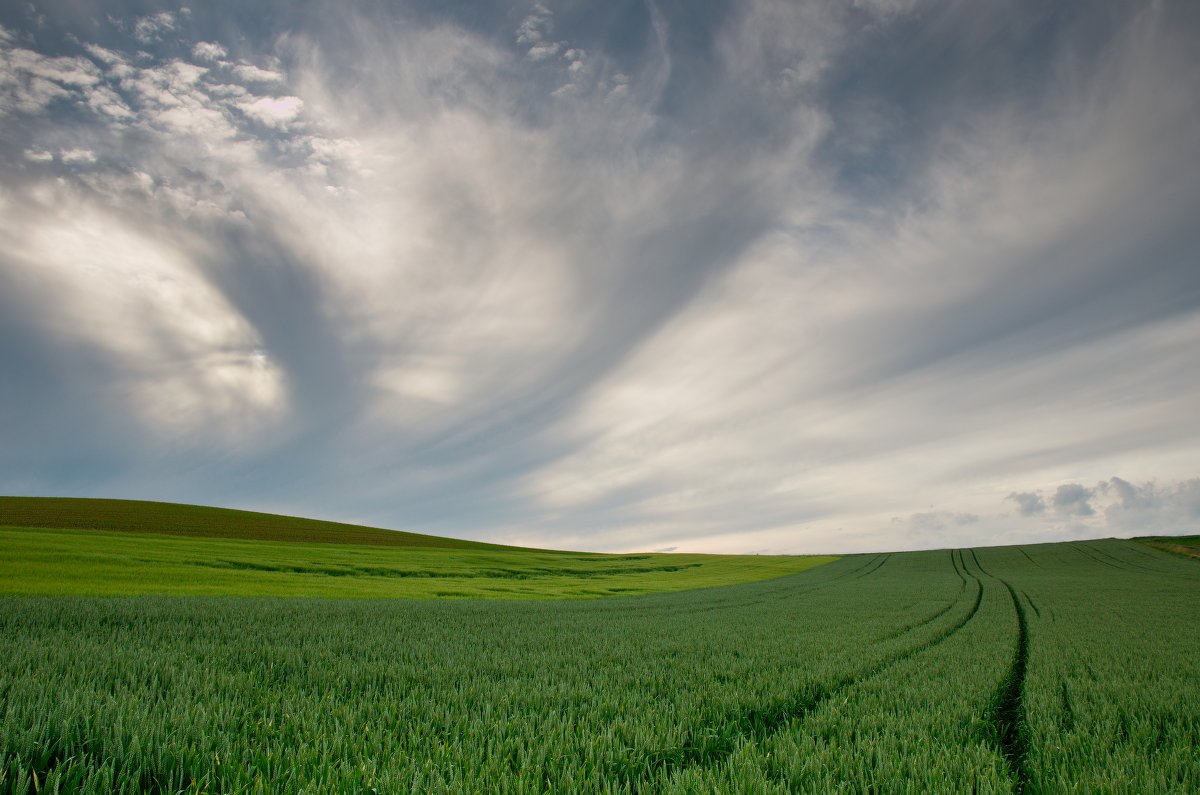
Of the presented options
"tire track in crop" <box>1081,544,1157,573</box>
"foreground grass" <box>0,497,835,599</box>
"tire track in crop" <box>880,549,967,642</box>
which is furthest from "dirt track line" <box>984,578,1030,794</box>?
"tire track in crop" <box>1081,544,1157,573</box>

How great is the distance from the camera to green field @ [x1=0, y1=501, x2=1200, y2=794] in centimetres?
369

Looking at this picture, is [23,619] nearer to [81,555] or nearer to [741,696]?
[741,696]

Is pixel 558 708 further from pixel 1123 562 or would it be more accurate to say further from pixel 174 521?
pixel 1123 562

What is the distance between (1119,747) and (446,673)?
6.84m

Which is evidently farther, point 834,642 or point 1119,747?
point 834,642

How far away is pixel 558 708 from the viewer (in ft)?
18.0

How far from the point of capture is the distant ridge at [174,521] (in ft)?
162

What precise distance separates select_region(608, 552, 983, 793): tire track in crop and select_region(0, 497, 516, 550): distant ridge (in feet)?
187

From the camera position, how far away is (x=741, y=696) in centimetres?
627

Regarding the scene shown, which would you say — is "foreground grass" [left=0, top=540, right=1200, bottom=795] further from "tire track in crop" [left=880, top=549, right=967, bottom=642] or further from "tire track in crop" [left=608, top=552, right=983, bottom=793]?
"tire track in crop" [left=880, top=549, right=967, bottom=642]

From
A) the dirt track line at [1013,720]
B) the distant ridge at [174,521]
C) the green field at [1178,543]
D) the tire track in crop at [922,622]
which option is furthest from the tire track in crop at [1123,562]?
the distant ridge at [174,521]

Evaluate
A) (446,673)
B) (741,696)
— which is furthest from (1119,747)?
(446,673)

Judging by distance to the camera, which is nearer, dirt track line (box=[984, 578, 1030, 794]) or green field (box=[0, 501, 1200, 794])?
green field (box=[0, 501, 1200, 794])

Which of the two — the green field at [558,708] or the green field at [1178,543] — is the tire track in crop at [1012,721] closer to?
the green field at [558,708]
